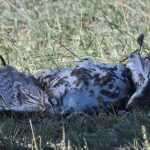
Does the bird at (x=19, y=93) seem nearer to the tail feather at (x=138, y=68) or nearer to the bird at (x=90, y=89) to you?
the bird at (x=90, y=89)

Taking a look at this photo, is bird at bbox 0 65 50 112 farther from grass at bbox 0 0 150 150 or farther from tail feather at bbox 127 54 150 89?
tail feather at bbox 127 54 150 89

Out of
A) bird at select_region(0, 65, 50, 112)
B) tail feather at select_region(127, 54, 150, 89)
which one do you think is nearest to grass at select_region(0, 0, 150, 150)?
bird at select_region(0, 65, 50, 112)

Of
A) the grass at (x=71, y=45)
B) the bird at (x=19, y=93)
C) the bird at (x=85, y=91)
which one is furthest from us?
the bird at (x=19, y=93)

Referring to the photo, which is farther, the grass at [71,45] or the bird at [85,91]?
the bird at [85,91]

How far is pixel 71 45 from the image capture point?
6668mm

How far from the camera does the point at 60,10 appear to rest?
25.2ft

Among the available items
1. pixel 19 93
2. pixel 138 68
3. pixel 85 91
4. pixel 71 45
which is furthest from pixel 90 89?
pixel 71 45

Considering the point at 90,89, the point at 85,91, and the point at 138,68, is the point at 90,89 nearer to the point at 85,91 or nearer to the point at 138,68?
the point at 85,91

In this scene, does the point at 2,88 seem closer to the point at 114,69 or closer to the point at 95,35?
the point at 114,69

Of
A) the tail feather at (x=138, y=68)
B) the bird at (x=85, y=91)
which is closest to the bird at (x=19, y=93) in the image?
the bird at (x=85, y=91)

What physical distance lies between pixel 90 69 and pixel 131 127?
0.83m

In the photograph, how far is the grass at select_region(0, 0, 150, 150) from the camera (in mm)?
3965

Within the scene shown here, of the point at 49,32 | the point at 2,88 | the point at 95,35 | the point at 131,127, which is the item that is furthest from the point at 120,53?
the point at 131,127

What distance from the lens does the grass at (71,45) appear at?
396 centimetres
